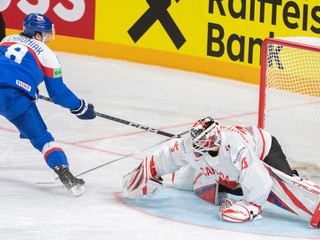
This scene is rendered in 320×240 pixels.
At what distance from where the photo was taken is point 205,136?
519 cm

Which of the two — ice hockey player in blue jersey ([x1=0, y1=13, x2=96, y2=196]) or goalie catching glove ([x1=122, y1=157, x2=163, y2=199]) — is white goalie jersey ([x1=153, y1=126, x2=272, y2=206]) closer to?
goalie catching glove ([x1=122, y1=157, x2=163, y2=199])

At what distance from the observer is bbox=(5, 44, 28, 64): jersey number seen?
5.88 m

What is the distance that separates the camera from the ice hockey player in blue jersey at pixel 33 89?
5.84 meters

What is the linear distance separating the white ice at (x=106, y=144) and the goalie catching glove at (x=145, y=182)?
138mm

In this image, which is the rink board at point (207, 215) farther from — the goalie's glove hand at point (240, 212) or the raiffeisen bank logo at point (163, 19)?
the raiffeisen bank logo at point (163, 19)

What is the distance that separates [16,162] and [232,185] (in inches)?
65.9

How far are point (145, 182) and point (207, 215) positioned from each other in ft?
1.26

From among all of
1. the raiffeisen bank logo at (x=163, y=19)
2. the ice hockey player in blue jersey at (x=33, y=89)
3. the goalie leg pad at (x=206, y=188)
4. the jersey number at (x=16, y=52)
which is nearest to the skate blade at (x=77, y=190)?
the ice hockey player in blue jersey at (x=33, y=89)

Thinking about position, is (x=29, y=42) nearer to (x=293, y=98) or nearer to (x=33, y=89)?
(x=33, y=89)

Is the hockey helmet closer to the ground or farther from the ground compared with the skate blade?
farther from the ground

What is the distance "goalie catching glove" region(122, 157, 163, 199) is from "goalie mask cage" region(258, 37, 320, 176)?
1.03 metres

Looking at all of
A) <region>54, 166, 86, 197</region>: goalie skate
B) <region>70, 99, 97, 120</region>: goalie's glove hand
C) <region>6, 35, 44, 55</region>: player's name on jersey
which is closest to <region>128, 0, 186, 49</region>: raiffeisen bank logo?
<region>70, 99, 97, 120</region>: goalie's glove hand

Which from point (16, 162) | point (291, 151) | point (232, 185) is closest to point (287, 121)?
point (291, 151)

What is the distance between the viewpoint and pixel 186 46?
923 cm
